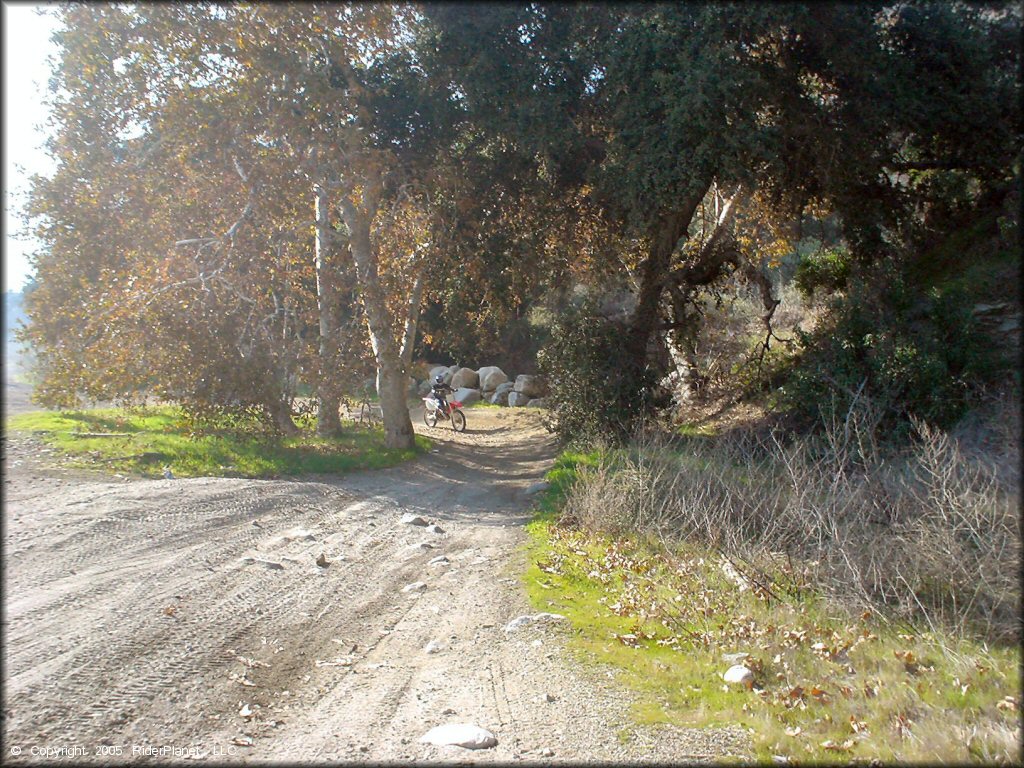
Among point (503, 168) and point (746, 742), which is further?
point (503, 168)

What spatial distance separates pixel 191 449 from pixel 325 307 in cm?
405

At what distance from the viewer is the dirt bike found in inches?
989

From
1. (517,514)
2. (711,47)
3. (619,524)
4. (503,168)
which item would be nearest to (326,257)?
(503,168)

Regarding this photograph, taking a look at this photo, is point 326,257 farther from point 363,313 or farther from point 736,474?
point 736,474

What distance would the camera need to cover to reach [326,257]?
16594mm

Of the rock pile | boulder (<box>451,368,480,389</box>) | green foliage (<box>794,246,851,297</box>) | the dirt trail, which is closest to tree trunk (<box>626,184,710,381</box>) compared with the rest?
green foliage (<box>794,246,851,297</box>)

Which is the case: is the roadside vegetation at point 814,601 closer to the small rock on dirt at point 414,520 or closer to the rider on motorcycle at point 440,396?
the small rock on dirt at point 414,520

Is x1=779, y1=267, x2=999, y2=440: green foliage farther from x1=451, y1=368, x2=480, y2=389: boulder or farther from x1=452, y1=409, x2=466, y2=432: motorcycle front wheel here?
x1=451, y1=368, x2=480, y2=389: boulder

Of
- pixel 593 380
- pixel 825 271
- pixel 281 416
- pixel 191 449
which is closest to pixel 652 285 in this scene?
pixel 593 380

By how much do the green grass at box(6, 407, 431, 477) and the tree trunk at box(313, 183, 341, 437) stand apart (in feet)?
3.78

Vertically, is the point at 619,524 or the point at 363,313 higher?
the point at 363,313

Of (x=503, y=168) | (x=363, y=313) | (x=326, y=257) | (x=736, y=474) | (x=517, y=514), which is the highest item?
(x=503, y=168)

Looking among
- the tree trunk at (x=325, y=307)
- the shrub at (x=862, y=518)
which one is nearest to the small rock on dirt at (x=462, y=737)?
the shrub at (x=862, y=518)

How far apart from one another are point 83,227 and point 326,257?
4675 millimetres
